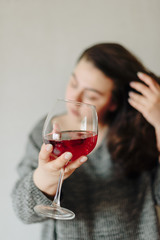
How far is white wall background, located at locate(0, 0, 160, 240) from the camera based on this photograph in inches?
54.2

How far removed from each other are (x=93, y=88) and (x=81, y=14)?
21.0 inches

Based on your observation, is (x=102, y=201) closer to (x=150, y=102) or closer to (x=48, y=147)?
(x=150, y=102)

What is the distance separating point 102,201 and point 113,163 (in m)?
0.20

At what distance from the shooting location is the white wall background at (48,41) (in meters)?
1.38

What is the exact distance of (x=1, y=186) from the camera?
142 cm

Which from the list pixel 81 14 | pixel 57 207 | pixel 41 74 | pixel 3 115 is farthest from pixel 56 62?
pixel 57 207

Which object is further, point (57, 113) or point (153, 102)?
point (153, 102)

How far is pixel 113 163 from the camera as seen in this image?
1265 millimetres

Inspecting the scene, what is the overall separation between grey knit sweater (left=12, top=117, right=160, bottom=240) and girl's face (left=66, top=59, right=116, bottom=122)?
0.25 metres

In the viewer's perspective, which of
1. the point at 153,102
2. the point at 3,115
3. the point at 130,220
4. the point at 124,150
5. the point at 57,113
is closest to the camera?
the point at 57,113

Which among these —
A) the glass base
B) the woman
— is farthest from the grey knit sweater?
the glass base

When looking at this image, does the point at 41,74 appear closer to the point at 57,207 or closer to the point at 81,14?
the point at 81,14

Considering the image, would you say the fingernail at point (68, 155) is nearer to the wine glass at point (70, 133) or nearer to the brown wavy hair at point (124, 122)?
the wine glass at point (70, 133)

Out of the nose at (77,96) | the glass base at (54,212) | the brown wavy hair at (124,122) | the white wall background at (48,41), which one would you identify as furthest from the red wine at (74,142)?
the white wall background at (48,41)
